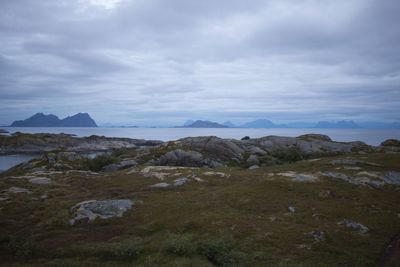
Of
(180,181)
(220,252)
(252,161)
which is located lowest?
(220,252)

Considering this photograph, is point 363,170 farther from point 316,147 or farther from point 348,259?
point 316,147

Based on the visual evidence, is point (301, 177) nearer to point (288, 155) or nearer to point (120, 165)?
point (288, 155)

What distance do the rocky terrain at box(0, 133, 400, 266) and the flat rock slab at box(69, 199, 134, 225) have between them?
110 mm

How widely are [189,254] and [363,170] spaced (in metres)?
38.1

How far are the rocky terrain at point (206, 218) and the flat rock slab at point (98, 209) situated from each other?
0.11m

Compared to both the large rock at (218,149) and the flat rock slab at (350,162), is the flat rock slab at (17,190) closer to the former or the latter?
the large rock at (218,149)

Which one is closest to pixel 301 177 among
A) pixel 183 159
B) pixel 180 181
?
pixel 180 181

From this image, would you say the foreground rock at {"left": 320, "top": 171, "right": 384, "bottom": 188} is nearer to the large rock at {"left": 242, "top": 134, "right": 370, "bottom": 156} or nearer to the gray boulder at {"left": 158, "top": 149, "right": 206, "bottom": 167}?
the gray boulder at {"left": 158, "top": 149, "right": 206, "bottom": 167}

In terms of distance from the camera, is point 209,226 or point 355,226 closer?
point 355,226

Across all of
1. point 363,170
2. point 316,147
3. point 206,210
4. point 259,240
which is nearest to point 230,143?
point 316,147

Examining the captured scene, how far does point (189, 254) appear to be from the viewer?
24406mm

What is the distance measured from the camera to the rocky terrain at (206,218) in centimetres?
2448

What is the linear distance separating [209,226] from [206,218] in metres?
1.92

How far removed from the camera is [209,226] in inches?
1171
